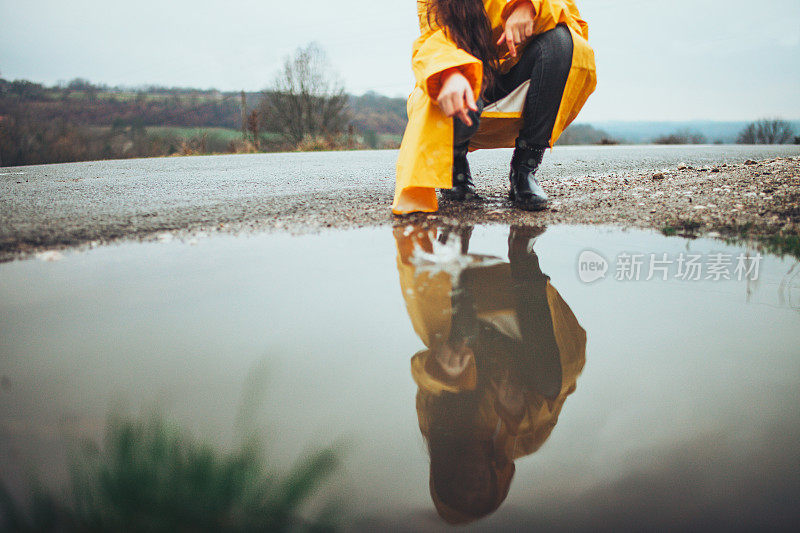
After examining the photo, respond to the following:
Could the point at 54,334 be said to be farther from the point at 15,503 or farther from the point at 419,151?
the point at 419,151

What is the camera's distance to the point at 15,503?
513 millimetres

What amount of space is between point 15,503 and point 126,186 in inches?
118

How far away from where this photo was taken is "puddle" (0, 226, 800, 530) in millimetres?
558

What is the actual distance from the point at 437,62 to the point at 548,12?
0.66 metres

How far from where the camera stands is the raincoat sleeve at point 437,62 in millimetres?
1735

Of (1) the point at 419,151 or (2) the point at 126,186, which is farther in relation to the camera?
(2) the point at 126,186

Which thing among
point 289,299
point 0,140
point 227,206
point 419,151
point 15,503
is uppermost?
point 0,140

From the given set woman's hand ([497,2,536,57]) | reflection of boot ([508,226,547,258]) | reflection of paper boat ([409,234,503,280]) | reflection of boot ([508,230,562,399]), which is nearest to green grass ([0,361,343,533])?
reflection of boot ([508,230,562,399])

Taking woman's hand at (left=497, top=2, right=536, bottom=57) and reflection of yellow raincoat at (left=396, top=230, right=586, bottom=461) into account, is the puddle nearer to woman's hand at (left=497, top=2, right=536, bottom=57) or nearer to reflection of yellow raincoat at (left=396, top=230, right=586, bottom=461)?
reflection of yellow raincoat at (left=396, top=230, right=586, bottom=461)

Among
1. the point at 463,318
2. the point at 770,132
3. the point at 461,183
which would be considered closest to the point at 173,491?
the point at 463,318

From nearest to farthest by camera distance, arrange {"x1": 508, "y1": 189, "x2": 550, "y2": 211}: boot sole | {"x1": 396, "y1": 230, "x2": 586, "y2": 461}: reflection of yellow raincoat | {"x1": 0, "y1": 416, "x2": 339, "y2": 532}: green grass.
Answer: {"x1": 0, "y1": 416, "x2": 339, "y2": 532}: green grass, {"x1": 396, "y1": 230, "x2": 586, "y2": 461}: reflection of yellow raincoat, {"x1": 508, "y1": 189, "x2": 550, "y2": 211}: boot sole

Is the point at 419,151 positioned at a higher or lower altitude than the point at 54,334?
higher

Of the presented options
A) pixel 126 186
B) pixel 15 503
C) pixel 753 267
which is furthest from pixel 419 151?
pixel 126 186

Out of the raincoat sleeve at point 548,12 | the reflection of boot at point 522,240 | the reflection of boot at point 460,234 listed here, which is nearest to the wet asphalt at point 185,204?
the reflection of boot at point 460,234
